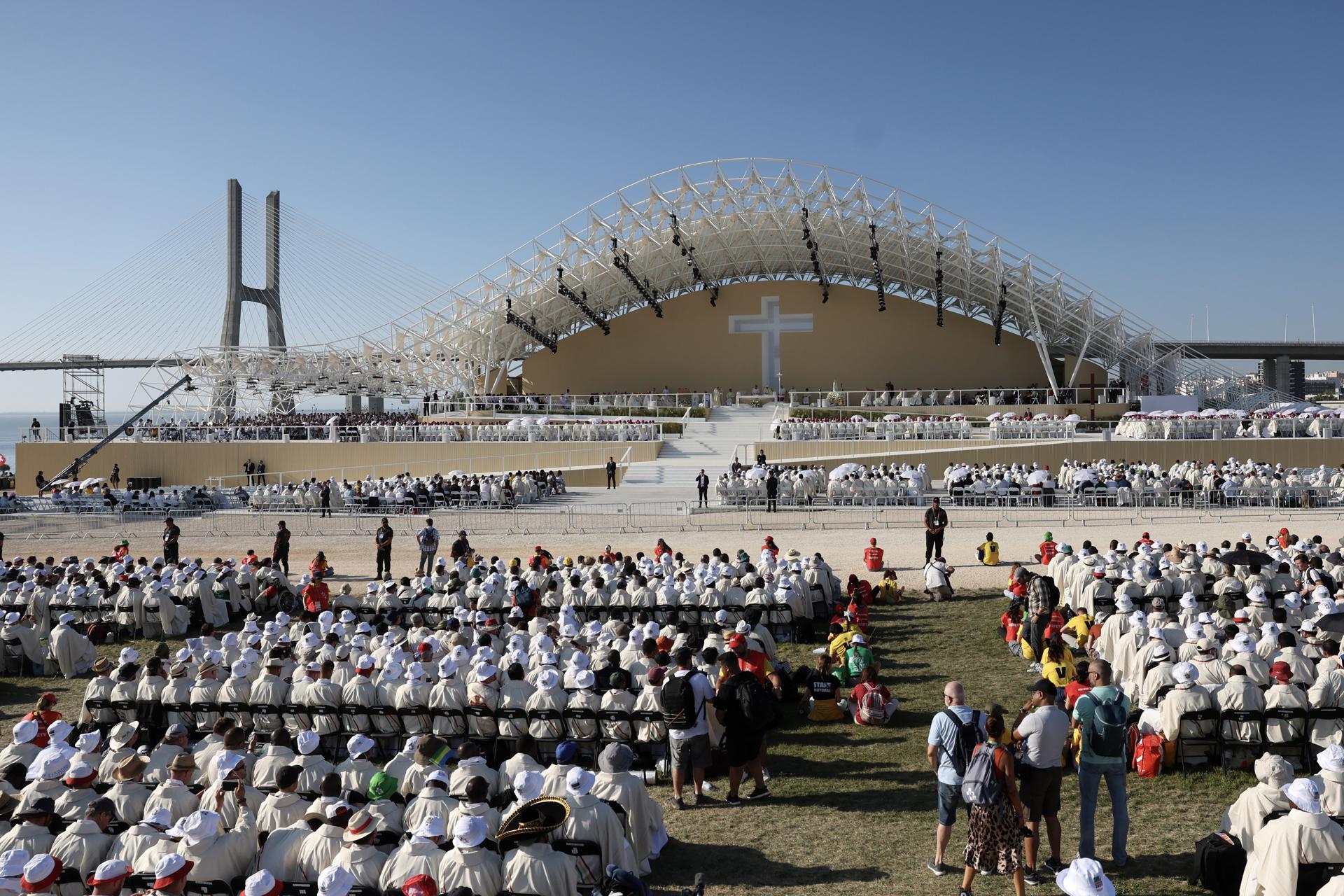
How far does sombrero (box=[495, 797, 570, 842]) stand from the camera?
18.8ft

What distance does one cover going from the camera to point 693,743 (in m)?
8.36

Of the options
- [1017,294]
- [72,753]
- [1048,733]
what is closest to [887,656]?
[1048,733]

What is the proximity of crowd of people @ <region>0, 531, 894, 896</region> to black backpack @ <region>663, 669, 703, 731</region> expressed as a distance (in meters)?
0.02

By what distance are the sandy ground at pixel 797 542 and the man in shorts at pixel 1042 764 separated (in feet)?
40.1

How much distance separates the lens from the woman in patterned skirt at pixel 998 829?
21.2 ft

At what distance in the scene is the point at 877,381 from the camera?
203 ft

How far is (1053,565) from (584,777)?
12150mm

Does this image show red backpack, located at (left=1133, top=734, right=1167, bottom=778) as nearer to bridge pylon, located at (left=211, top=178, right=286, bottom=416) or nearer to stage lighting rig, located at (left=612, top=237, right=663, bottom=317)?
stage lighting rig, located at (left=612, top=237, right=663, bottom=317)

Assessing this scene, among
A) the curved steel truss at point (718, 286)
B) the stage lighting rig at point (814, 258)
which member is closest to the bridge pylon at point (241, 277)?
the curved steel truss at point (718, 286)

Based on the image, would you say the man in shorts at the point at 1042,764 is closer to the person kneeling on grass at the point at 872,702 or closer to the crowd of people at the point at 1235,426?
the person kneeling on grass at the point at 872,702

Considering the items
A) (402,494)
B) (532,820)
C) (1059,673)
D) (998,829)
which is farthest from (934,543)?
(402,494)

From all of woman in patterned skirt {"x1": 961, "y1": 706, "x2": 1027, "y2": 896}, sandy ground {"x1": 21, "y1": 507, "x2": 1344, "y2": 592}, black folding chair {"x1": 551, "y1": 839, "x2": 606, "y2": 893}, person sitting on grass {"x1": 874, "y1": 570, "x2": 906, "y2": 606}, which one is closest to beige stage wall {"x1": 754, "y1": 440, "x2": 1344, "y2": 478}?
sandy ground {"x1": 21, "y1": 507, "x2": 1344, "y2": 592}

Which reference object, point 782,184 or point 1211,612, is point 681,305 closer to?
point 782,184

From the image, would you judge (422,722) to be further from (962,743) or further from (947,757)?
(962,743)
